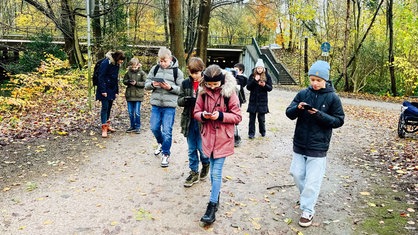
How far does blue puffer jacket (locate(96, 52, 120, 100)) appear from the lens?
7.33 meters

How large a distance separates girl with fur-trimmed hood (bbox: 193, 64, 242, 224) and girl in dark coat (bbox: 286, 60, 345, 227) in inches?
28.7

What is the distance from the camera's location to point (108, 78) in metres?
7.48

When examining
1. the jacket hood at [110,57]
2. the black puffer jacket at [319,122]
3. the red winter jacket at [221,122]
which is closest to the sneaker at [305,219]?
the black puffer jacket at [319,122]

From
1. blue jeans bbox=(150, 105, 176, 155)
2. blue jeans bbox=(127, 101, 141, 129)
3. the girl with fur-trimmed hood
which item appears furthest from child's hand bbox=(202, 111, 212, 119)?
blue jeans bbox=(127, 101, 141, 129)

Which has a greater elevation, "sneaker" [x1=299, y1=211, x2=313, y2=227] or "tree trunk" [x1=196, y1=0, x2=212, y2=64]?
"tree trunk" [x1=196, y1=0, x2=212, y2=64]

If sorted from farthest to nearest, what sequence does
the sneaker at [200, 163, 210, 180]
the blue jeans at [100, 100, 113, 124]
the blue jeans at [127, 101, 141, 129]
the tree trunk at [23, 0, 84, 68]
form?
the tree trunk at [23, 0, 84, 68]
the blue jeans at [127, 101, 141, 129]
the blue jeans at [100, 100, 113, 124]
the sneaker at [200, 163, 210, 180]

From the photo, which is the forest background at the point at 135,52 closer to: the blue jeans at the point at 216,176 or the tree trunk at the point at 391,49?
the tree trunk at the point at 391,49

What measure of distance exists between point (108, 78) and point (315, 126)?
4.86 m

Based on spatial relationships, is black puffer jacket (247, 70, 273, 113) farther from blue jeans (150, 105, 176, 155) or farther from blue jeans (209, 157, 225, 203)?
blue jeans (209, 157, 225, 203)

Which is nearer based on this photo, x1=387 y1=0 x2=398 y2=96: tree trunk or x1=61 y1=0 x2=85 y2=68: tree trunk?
x1=61 y1=0 x2=85 y2=68: tree trunk

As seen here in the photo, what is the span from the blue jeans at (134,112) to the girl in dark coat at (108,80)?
49 cm

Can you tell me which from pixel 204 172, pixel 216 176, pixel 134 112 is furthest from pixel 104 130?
pixel 216 176

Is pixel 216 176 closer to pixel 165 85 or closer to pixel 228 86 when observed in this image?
pixel 228 86

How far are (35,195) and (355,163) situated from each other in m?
5.57
